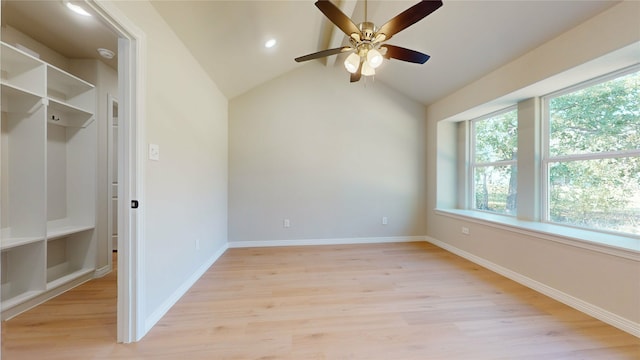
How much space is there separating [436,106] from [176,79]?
12.1ft

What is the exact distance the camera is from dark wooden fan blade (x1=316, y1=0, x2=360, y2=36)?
1584 millimetres

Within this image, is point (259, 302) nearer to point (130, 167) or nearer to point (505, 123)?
point (130, 167)

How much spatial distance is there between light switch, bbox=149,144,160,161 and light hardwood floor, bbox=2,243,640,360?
4.04ft

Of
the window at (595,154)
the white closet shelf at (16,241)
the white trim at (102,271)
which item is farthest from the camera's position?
the white trim at (102,271)

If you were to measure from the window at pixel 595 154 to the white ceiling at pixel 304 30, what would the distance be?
28.0 inches

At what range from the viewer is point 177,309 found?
2.08m

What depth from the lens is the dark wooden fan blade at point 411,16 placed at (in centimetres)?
154

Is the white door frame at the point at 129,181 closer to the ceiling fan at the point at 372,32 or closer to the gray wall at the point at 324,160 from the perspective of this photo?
the ceiling fan at the point at 372,32

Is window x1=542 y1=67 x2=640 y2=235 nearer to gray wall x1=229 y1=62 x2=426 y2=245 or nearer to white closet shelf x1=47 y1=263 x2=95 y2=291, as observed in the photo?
gray wall x1=229 y1=62 x2=426 y2=245

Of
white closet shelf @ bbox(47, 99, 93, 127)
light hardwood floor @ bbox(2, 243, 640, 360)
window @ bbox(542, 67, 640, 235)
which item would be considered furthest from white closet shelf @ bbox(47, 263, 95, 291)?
window @ bbox(542, 67, 640, 235)

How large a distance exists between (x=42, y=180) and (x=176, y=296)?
1.56m

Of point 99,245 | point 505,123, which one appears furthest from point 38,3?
point 505,123

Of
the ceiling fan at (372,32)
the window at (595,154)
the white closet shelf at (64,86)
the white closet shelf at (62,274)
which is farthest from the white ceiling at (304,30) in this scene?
the white closet shelf at (62,274)

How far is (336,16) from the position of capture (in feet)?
5.62
